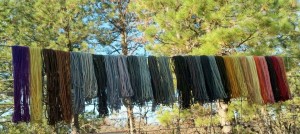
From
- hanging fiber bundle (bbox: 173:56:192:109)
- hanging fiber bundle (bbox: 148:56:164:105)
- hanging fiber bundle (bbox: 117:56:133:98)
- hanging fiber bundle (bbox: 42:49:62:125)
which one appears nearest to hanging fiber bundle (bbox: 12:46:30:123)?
hanging fiber bundle (bbox: 42:49:62:125)

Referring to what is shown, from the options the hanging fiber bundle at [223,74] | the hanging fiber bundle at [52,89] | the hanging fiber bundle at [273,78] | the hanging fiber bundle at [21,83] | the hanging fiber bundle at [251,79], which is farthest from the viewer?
the hanging fiber bundle at [273,78]

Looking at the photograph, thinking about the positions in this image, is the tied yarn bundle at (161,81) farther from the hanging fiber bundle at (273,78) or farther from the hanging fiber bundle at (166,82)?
the hanging fiber bundle at (273,78)

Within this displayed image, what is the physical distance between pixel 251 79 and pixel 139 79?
120 cm

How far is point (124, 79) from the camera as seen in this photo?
124 inches

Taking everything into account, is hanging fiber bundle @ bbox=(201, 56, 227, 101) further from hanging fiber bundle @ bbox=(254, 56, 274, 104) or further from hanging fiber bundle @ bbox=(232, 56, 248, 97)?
hanging fiber bundle @ bbox=(254, 56, 274, 104)

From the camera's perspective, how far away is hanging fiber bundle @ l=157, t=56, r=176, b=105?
3.29m

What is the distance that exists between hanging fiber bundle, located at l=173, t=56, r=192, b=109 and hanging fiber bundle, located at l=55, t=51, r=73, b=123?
97 cm

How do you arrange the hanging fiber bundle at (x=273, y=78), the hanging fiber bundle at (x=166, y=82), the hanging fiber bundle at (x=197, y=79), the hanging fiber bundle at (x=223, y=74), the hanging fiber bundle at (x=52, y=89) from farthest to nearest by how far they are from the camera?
the hanging fiber bundle at (x=273, y=78)
the hanging fiber bundle at (x=223, y=74)
the hanging fiber bundle at (x=197, y=79)
the hanging fiber bundle at (x=166, y=82)
the hanging fiber bundle at (x=52, y=89)

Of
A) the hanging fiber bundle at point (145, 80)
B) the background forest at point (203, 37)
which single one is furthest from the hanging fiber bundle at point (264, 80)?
the hanging fiber bundle at point (145, 80)

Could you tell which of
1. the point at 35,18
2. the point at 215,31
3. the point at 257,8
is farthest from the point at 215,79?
the point at 35,18

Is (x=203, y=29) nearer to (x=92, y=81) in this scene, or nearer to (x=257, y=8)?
(x=257, y=8)

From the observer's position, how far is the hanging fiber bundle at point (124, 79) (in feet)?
10.2

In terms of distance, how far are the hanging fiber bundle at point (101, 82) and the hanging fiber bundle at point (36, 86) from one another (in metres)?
0.46

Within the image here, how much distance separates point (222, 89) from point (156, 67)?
2.22ft
